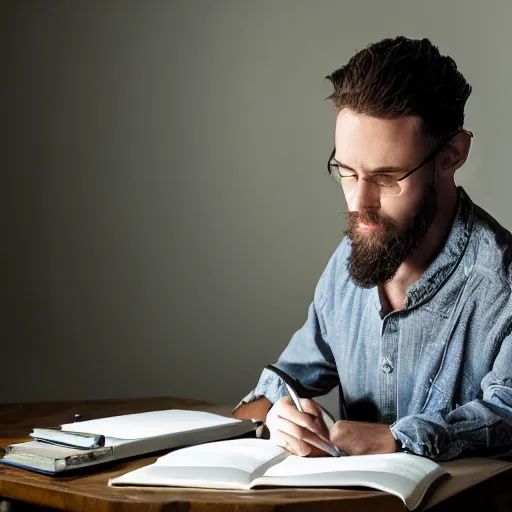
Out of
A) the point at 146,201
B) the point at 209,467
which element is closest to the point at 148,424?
the point at 209,467

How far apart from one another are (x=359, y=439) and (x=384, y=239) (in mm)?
457

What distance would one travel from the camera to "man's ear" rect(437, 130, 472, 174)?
6.53 ft

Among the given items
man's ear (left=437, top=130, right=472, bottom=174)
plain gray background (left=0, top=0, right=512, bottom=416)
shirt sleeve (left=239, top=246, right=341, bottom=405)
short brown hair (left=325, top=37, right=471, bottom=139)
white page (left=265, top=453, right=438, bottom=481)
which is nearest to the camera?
white page (left=265, top=453, right=438, bottom=481)

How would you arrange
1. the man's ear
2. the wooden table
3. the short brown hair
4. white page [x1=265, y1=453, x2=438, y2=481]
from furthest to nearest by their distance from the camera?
the man's ear < the short brown hair < white page [x1=265, y1=453, x2=438, y2=481] < the wooden table

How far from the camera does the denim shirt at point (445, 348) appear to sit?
5.68 feet

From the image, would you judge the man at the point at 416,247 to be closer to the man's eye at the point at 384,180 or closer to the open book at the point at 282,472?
the man's eye at the point at 384,180

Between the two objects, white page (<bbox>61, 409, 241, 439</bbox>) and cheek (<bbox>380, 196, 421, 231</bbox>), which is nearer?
white page (<bbox>61, 409, 241, 439</bbox>)

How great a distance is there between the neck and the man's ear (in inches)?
1.7

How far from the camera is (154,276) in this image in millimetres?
3639

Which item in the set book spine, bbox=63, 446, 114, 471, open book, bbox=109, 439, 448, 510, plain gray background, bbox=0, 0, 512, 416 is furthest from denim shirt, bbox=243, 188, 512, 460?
plain gray background, bbox=0, 0, 512, 416

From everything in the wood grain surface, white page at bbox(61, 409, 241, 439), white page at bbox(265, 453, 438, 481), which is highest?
white page at bbox(61, 409, 241, 439)

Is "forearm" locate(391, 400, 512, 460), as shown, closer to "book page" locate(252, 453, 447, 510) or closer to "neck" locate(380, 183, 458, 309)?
"book page" locate(252, 453, 447, 510)

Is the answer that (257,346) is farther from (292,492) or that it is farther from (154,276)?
(292,492)

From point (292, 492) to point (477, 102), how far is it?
2.09m
